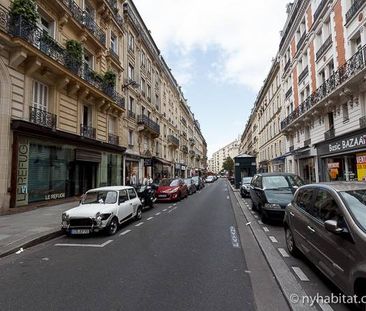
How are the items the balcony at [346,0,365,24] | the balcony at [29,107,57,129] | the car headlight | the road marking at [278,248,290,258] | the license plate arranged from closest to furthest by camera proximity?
the road marking at [278,248,290,258]
the license plate
the car headlight
the balcony at [29,107,57,129]
the balcony at [346,0,365,24]

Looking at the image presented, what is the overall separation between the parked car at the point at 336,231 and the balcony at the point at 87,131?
606 inches

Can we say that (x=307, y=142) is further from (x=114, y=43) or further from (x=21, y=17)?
(x=21, y=17)

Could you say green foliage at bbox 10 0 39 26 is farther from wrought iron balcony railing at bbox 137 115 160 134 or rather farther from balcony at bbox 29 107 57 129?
wrought iron balcony railing at bbox 137 115 160 134

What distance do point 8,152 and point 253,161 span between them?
23.6m

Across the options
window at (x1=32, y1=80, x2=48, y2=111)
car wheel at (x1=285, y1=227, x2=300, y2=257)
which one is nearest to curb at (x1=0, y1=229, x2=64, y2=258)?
car wheel at (x1=285, y1=227, x2=300, y2=257)

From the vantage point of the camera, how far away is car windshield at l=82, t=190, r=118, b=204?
32.0ft

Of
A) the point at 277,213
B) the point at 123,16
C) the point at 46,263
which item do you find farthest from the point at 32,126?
the point at 123,16

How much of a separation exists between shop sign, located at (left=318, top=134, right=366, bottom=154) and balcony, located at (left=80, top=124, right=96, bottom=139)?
15.5 metres

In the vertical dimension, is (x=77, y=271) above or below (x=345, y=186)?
below

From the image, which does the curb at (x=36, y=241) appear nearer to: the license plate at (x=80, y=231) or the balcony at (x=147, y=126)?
Answer: the license plate at (x=80, y=231)

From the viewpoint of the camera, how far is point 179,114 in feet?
190

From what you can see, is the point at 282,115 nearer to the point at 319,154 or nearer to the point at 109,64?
the point at 319,154

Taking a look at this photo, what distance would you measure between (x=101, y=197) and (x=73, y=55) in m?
10.3

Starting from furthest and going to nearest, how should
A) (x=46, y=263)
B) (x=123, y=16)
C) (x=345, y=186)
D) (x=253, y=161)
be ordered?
(x=253, y=161), (x=123, y=16), (x=46, y=263), (x=345, y=186)
